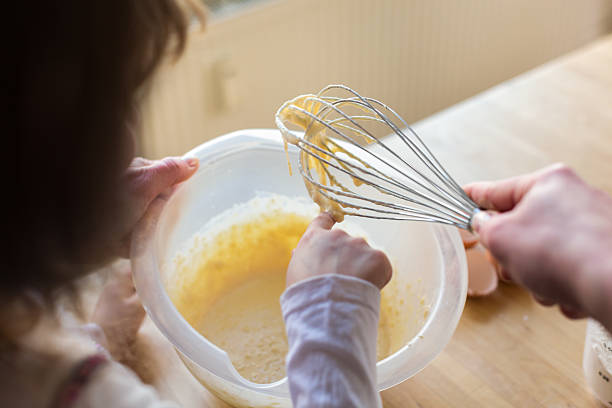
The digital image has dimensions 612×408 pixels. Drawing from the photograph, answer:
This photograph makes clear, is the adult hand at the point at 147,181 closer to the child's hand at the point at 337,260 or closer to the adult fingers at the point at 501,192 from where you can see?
the child's hand at the point at 337,260

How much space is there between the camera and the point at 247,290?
31.3 inches

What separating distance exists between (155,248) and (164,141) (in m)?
0.80

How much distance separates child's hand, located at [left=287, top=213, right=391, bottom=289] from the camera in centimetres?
53

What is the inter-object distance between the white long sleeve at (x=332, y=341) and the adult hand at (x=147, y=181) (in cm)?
20

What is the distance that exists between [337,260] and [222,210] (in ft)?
0.89

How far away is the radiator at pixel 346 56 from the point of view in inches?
52.8

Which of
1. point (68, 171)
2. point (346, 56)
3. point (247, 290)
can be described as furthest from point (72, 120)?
point (346, 56)

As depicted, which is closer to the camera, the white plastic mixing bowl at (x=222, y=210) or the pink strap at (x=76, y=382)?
the pink strap at (x=76, y=382)

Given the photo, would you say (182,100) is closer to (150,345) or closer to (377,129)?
(377,129)

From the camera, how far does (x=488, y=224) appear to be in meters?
0.47

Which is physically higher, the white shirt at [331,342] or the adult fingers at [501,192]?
the adult fingers at [501,192]

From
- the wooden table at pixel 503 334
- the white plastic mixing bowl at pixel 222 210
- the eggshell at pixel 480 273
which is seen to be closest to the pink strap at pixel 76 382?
the white plastic mixing bowl at pixel 222 210

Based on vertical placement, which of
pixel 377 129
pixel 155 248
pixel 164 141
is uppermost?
pixel 155 248

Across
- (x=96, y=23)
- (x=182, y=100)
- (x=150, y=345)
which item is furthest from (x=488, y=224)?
(x=182, y=100)
